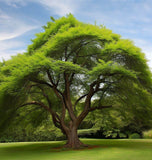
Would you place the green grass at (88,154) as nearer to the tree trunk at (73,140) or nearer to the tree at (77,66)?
the tree trunk at (73,140)

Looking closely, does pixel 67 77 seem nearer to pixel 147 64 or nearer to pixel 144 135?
pixel 147 64

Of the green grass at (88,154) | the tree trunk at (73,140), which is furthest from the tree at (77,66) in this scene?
the green grass at (88,154)

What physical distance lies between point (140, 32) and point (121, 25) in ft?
5.08

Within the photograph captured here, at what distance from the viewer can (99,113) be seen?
76.3ft

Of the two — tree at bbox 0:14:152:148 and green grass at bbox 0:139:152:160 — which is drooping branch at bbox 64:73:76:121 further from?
green grass at bbox 0:139:152:160

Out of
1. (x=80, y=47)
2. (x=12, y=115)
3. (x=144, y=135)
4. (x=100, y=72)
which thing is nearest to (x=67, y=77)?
(x=80, y=47)

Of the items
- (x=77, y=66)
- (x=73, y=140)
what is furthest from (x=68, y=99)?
(x=77, y=66)

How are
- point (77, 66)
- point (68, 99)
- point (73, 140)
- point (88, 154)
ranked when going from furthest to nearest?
1. point (68, 99)
2. point (73, 140)
3. point (77, 66)
4. point (88, 154)

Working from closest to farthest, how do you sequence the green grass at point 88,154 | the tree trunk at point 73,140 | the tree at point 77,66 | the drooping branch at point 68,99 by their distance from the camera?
the green grass at point 88,154, the tree at point 77,66, the tree trunk at point 73,140, the drooping branch at point 68,99

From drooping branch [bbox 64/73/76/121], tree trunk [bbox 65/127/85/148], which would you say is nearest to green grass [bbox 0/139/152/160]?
tree trunk [bbox 65/127/85/148]

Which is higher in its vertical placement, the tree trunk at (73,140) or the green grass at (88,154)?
the tree trunk at (73,140)

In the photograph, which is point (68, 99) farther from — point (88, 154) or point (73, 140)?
point (88, 154)

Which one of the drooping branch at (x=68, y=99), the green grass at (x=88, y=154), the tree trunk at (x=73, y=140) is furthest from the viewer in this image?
the drooping branch at (x=68, y=99)

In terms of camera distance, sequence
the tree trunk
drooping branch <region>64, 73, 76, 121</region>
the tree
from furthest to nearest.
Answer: drooping branch <region>64, 73, 76, 121</region> → the tree trunk → the tree
